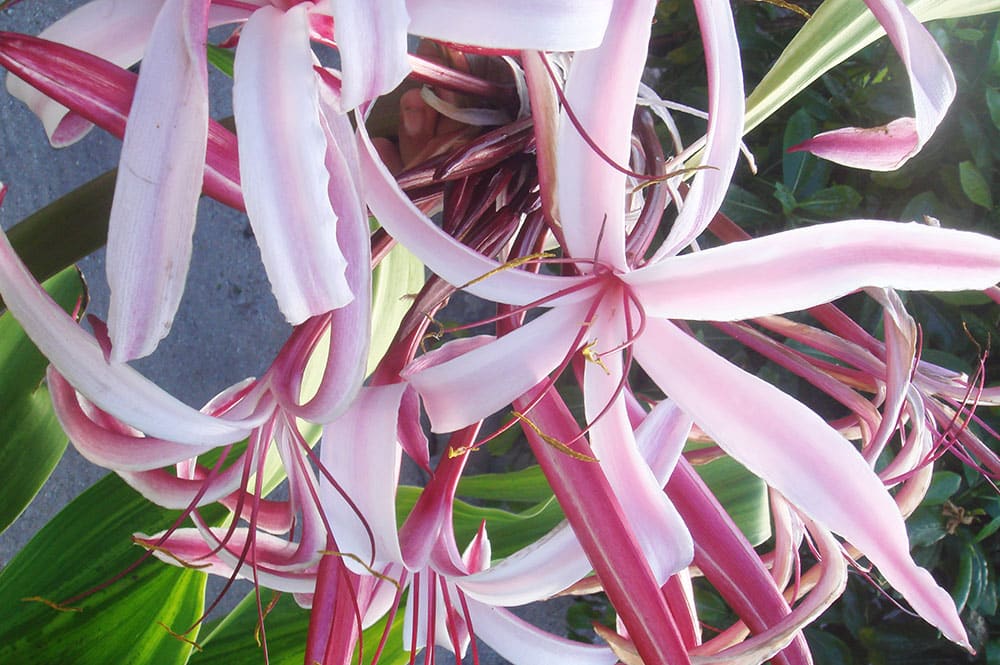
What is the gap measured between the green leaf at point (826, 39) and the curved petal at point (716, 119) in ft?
0.54

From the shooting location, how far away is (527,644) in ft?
1.18

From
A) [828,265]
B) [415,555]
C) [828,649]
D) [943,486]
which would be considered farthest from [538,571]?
[828,649]

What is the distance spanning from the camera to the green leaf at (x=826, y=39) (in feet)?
1.20

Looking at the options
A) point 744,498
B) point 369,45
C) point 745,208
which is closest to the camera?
point 369,45

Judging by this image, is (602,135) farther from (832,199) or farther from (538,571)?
(832,199)

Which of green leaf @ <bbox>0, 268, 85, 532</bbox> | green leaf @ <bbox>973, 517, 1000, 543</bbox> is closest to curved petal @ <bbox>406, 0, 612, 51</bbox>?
green leaf @ <bbox>0, 268, 85, 532</bbox>

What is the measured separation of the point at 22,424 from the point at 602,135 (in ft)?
1.29

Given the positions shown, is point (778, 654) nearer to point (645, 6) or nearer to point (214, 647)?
point (645, 6)

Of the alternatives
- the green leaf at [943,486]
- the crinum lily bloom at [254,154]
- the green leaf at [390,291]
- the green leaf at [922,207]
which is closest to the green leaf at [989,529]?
the green leaf at [943,486]

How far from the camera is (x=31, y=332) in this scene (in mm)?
213

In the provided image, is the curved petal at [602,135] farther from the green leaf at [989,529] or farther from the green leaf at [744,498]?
the green leaf at [989,529]

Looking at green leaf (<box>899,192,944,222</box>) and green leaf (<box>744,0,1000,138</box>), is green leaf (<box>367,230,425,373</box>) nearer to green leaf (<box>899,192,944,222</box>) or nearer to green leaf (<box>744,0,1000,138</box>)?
green leaf (<box>744,0,1000,138</box>)

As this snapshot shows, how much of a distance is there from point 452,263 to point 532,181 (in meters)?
0.07

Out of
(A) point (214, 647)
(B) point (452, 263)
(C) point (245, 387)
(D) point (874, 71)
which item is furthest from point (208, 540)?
(D) point (874, 71)
